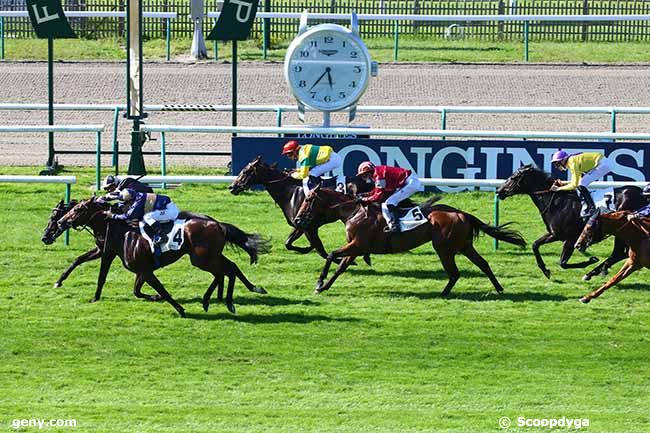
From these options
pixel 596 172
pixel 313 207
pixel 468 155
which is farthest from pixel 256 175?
pixel 596 172

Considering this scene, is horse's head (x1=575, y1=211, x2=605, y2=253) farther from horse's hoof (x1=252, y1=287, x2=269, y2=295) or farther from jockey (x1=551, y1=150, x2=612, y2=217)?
horse's hoof (x1=252, y1=287, x2=269, y2=295)

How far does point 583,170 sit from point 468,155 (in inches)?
97.4

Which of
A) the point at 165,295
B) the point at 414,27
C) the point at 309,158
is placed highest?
the point at 414,27

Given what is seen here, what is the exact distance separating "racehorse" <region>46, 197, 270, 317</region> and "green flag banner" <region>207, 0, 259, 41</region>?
6090 mm

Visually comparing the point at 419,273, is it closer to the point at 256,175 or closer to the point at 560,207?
the point at 560,207

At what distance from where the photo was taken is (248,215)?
677 inches

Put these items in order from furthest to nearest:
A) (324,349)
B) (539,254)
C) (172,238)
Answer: (539,254) < (172,238) < (324,349)

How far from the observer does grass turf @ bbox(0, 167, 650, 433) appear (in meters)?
10.5

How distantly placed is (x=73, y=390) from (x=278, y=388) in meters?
1.47

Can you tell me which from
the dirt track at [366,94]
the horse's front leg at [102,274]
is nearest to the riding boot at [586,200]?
the horse's front leg at [102,274]

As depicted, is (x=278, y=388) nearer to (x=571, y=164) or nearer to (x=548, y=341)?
(x=548, y=341)

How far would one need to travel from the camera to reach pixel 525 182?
50.1 feet

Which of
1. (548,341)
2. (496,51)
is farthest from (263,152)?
(496,51)

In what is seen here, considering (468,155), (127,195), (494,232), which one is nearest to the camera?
(127,195)
